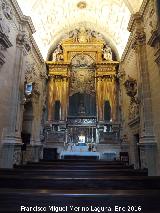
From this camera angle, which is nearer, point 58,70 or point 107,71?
point 107,71

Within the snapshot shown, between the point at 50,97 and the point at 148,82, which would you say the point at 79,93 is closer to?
the point at 50,97

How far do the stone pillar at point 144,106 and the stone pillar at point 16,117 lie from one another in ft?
15.1

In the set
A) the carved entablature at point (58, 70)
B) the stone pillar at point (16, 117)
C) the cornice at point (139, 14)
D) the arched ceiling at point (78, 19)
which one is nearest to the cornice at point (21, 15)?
the stone pillar at point (16, 117)

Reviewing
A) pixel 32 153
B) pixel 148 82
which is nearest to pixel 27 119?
pixel 32 153

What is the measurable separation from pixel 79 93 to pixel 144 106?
7.38 m

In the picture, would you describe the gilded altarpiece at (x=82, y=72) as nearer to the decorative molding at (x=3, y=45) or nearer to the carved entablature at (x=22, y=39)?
the carved entablature at (x=22, y=39)

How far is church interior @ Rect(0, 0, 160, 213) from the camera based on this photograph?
6660 mm

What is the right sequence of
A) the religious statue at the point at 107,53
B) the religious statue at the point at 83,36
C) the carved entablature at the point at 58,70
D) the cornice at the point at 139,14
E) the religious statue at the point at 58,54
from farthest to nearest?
the religious statue at the point at 83,36 → the religious statue at the point at 58,54 → the religious statue at the point at 107,53 → the carved entablature at the point at 58,70 → the cornice at the point at 139,14

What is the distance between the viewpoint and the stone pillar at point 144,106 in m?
6.87

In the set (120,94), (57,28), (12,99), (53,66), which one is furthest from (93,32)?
(12,99)

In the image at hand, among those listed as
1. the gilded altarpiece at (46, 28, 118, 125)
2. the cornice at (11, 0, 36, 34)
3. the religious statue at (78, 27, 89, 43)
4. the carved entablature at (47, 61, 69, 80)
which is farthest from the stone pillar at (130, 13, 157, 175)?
the religious statue at (78, 27, 89, 43)

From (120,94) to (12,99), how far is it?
7991mm

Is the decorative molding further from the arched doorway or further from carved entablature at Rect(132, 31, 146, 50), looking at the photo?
carved entablature at Rect(132, 31, 146, 50)

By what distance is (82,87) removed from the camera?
1448cm
